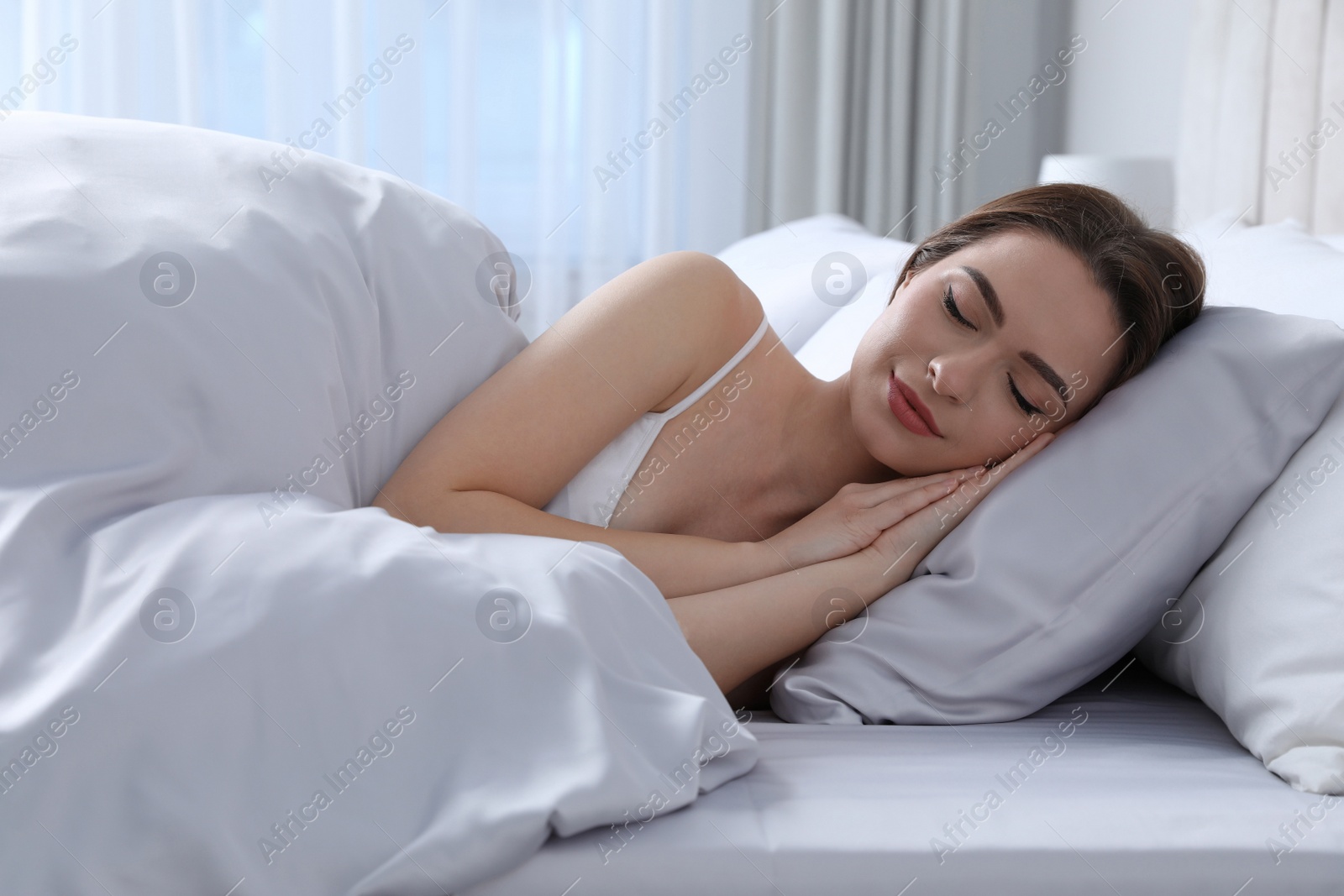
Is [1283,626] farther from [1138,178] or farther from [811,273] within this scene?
[1138,178]

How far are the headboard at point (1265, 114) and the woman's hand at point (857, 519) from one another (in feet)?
2.94

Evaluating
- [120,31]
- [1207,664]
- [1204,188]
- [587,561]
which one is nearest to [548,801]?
[587,561]

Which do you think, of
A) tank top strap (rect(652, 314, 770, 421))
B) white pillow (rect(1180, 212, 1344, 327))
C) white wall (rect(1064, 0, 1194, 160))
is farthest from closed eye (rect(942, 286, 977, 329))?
white wall (rect(1064, 0, 1194, 160))

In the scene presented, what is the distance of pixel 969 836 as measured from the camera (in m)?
0.72

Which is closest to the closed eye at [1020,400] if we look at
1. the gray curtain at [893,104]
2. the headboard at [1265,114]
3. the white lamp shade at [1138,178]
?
the headboard at [1265,114]

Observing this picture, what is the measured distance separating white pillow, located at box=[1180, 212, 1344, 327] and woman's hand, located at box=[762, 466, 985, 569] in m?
0.38

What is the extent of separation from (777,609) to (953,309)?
1.17 feet

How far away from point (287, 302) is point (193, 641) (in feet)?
1.25

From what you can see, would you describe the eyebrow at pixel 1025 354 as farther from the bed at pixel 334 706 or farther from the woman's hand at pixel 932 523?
the bed at pixel 334 706

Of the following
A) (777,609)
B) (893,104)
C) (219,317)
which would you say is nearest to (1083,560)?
(777,609)

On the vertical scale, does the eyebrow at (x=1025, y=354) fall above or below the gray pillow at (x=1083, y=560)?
above

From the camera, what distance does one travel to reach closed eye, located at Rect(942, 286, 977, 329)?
1.08 m

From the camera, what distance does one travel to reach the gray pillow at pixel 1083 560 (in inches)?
37.9

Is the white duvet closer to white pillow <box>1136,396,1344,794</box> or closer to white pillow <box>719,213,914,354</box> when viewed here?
white pillow <box>1136,396,1344,794</box>
